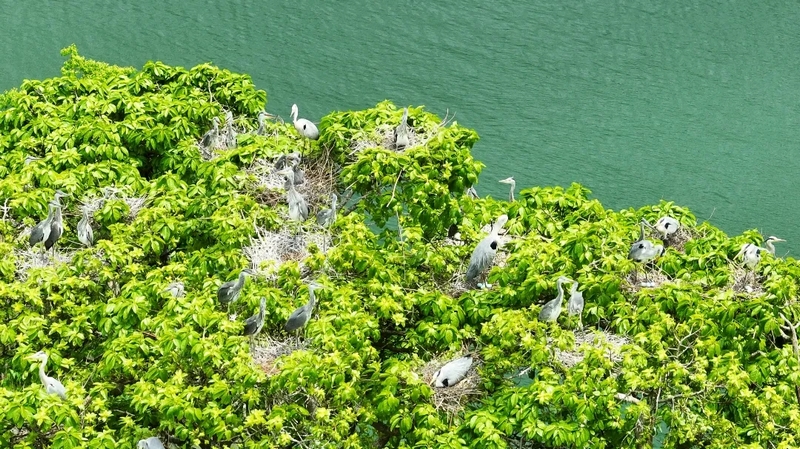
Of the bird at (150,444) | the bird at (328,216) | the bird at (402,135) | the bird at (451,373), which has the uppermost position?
the bird at (402,135)


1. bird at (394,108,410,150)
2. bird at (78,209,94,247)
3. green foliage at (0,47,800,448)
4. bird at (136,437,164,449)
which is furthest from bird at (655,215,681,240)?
bird at (78,209,94,247)

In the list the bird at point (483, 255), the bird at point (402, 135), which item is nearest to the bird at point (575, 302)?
the bird at point (483, 255)

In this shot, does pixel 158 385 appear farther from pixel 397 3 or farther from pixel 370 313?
pixel 397 3

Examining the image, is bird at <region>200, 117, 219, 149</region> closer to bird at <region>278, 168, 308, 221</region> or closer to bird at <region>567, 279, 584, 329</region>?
bird at <region>278, 168, 308, 221</region>

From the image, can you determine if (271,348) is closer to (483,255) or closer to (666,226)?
(483,255)

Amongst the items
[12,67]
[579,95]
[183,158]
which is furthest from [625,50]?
[183,158]

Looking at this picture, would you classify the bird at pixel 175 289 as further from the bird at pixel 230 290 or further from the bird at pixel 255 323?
the bird at pixel 255 323

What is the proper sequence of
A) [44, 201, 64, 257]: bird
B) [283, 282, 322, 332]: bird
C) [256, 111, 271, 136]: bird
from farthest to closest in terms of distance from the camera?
[256, 111, 271, 136]: bird → [44, 201, 64, 257]: bird → [283, 282, 322, 332]: bird
